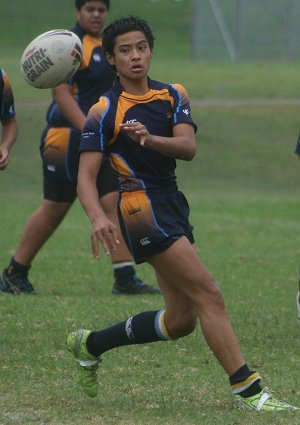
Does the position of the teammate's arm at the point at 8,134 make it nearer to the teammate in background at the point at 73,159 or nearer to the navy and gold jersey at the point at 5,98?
the navy and gold jersey at the point at 5,98

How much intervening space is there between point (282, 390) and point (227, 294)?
3554 millimetres

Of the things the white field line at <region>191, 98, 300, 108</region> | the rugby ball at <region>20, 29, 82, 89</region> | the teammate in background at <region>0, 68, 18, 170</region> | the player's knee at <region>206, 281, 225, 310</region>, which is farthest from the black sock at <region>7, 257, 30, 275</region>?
the white field line at <region>191, 98, 300, 108</region>

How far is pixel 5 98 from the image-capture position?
25.3 ft

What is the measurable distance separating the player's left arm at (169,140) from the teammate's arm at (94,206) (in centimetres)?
27

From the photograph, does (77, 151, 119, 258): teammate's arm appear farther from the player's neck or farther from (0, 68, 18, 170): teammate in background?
(0, 68, 18, 170): teammate in background

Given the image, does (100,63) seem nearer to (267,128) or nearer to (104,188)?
(104,188)

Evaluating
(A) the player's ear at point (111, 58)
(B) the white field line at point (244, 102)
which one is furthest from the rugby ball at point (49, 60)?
(B) the white field line at point (244, 102)

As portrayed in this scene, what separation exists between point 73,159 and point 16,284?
3.67 feet

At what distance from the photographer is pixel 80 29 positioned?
31.1ft

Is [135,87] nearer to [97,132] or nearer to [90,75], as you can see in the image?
[97,132]

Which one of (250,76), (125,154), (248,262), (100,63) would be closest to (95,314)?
(100,63)

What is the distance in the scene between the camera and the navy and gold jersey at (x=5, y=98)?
7.62 metres

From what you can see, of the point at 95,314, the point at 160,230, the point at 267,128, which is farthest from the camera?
the point at 267,128

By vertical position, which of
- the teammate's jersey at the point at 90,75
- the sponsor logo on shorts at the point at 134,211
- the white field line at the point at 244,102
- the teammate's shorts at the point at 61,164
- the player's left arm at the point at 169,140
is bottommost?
the white field line at the point at 244,102
